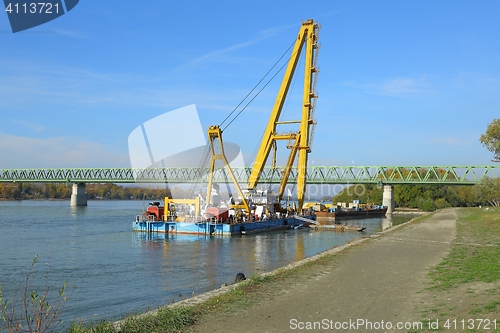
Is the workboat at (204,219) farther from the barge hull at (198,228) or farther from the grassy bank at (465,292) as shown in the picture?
the grassy bank at (465,292)

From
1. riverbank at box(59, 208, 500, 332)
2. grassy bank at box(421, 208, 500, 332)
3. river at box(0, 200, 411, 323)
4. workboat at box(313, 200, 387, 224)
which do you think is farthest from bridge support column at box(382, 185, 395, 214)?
grassy bank at box(421, 208, 500, 332)

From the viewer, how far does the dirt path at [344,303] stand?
38.1 feet

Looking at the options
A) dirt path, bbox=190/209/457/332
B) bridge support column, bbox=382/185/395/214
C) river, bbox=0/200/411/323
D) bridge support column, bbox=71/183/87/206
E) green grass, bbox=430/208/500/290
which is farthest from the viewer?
bridge support column, bbox=71/183/87/206

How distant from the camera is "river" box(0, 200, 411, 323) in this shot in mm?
19781

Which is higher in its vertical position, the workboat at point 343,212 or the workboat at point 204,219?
the workboat at point 204,219

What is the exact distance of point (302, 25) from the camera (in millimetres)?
70375

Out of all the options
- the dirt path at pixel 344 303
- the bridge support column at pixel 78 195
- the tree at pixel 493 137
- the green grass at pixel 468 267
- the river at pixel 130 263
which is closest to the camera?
the dirt path at pixel 344 303

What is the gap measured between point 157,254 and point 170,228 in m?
16.8

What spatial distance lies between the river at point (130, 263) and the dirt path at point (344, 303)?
5.45 meters

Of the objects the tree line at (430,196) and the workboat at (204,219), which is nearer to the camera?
the workboat at (204,219)

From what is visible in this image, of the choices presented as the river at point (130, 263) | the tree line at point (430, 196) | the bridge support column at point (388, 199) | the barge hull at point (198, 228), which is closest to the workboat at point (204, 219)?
the barge hull at point (198, 228)

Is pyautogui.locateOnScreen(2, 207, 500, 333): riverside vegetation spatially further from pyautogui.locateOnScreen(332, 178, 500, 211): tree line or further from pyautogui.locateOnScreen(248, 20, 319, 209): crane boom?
pyautogui.locateOnScreen(332, 178, 500, 211): tree line

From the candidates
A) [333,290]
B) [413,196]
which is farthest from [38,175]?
[333,290]

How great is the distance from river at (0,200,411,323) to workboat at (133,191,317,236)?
1653 mm
